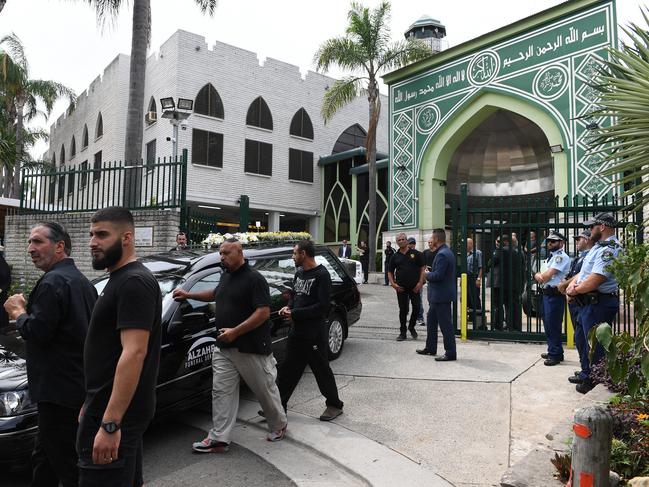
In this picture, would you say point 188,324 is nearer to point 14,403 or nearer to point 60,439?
point 14,403

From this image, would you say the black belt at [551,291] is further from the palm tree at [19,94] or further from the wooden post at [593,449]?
the palm tree at [19,94]

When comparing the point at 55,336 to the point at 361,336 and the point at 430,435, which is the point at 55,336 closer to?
the point at 430,435

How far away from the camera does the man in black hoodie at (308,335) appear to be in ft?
16.3

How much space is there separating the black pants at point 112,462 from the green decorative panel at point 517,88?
13.1 meters

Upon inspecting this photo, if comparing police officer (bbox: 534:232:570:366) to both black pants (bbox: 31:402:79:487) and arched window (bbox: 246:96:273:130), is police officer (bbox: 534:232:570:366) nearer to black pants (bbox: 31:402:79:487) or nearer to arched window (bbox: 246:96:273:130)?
black pants (bbox: 31:402:79:487)

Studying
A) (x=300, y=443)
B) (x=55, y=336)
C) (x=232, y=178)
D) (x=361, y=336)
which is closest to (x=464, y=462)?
(x=300, y=443)

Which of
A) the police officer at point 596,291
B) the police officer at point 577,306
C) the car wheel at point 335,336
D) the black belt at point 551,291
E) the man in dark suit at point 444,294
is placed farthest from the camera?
the car wheel at point 335,336

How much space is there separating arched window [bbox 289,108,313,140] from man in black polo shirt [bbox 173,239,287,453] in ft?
73.6

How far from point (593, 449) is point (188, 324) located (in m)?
3.56

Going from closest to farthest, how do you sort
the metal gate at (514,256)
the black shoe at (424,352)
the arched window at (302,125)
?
the black shoe at (424,352)
the metal gate at (514,256)
the arched window at (302,125)

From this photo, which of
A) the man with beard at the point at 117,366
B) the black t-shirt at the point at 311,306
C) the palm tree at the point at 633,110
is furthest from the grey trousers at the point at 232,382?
the palm tree at the point at 633,110

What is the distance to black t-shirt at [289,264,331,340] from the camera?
195 inches

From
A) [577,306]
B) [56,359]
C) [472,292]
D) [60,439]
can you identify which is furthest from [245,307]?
[472,292]

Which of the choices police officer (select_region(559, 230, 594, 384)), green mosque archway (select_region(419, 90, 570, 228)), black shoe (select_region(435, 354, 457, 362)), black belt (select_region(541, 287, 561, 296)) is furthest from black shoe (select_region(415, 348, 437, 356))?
green mosque archway (select_region(419, 90, 570, 228))
